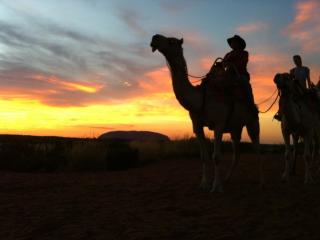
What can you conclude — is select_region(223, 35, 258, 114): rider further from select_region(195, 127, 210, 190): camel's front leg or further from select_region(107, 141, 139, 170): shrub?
select_region(107, 141, 139, 170): shrub

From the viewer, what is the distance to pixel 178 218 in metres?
7.56

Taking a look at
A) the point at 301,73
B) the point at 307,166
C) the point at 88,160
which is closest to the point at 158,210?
the point at 307,166

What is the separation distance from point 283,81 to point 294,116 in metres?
0.95

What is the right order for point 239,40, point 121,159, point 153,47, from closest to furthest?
point 153,47 < point 239,40 < point 121,159

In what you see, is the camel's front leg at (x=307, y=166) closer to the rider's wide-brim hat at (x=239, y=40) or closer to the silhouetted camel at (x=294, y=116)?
the silhouetted camel at (x=294, y=116)

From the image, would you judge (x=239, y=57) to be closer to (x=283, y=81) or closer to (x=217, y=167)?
(x=283, y=81)

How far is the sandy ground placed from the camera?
6785 millimetres

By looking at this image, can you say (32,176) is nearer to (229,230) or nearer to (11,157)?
(11,157)

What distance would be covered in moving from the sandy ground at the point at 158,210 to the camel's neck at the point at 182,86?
1797 millimetres

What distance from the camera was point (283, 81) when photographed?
1118cm

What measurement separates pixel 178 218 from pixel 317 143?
27.7 ft

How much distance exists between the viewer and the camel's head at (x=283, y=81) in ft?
36.6

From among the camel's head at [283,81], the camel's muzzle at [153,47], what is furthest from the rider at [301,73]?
the camel's muzzle at [153,47]

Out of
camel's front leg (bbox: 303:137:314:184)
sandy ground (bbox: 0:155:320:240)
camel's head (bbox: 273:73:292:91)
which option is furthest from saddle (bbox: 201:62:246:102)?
camel's front leg (bbox: 303:137:314:184)
